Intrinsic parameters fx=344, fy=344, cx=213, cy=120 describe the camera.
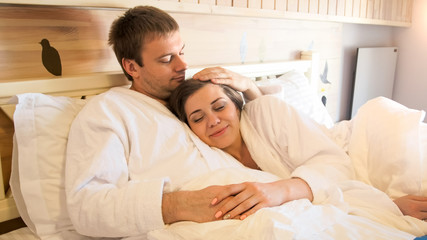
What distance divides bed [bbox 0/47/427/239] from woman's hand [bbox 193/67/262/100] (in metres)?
0.37

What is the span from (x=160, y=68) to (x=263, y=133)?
0.48 meters

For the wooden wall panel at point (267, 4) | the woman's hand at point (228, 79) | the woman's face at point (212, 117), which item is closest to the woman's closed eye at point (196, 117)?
the woman's face at point (212, 117)

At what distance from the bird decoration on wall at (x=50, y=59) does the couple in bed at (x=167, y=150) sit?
23 cm

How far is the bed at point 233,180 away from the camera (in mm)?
890

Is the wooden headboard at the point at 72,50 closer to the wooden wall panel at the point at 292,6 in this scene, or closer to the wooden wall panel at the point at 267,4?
the wooden wall panel at the point at 267,4

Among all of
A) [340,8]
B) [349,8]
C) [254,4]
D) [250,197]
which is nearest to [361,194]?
[250,197]

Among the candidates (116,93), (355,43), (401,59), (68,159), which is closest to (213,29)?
(116,93)

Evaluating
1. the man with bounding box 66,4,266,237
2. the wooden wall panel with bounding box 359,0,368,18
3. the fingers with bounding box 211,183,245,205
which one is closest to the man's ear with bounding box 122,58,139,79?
the man with bounding box 66,4,266,237

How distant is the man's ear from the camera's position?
1.34 m

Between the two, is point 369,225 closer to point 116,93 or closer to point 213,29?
point 116,93

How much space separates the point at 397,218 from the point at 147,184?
757mm

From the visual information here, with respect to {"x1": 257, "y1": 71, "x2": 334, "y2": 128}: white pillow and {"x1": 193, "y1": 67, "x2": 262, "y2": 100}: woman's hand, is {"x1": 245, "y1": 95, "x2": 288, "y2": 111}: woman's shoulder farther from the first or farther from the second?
{"x1": 257, "y1": 71, "x2": 334, "y2": 128}: white pillow

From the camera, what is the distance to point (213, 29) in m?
1.95

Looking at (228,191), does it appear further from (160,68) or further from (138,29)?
(138,29)
